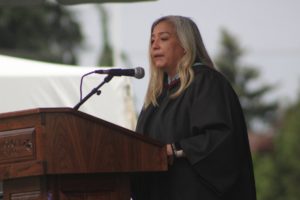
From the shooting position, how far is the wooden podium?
238 inches

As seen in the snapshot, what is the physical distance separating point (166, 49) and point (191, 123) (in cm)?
50

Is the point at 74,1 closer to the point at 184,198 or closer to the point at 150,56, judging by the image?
the point at 150,56

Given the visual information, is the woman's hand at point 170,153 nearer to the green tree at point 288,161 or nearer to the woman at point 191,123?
the woman at point 191,123

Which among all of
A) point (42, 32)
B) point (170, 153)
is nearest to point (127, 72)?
point (170, 153)

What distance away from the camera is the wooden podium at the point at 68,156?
6.05 m

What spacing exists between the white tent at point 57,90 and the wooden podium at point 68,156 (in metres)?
3.10

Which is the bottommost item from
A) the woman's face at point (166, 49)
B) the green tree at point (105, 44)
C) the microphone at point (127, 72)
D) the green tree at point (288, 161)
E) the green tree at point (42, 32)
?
the green tree at point (288, 161)

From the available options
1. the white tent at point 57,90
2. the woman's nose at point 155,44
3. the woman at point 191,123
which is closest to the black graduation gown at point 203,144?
the woman at point 191,123

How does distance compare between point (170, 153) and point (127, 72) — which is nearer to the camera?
point (170, 153)

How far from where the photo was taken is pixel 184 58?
273 inches

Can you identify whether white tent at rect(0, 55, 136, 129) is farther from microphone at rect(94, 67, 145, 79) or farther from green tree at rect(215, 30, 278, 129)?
green tree at rect(215, 30, 278, 129)

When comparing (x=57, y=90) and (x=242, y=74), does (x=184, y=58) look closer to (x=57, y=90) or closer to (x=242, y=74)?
(x=57, y=90)

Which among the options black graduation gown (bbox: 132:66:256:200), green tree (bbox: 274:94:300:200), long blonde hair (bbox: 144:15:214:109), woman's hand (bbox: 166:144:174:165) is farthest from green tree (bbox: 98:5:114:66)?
woman's hand (bbox: 166:144:174:165)

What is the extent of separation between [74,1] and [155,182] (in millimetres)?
2510
